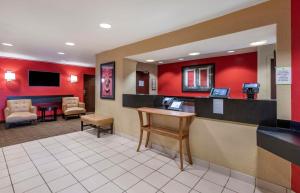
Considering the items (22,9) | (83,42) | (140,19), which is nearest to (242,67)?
(140,19)

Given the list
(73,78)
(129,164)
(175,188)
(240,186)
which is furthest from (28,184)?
(73,78)

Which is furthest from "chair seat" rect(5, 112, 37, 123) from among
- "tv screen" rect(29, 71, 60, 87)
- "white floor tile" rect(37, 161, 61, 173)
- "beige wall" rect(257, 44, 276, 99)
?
"beige wall" rect(257, 44, 276, 99)

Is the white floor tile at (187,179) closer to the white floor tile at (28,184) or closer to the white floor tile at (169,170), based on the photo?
the white floor tile at (169,170)

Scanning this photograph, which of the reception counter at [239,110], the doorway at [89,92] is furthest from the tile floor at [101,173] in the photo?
the doorway at [89,92]

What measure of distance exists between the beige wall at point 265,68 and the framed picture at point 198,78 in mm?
1283

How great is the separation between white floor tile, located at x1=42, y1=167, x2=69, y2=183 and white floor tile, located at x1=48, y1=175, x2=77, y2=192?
9 cm

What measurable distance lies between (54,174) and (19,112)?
14.6ft

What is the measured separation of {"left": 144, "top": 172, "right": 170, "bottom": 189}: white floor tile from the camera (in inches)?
84.2

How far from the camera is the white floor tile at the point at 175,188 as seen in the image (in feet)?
6.59

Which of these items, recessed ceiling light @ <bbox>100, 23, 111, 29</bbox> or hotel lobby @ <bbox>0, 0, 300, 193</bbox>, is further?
recessed ceiling light @ <bbox>100, 23, 111, 29</bbox>

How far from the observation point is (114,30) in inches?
115

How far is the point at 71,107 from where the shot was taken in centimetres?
666

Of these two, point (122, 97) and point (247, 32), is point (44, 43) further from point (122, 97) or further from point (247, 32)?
point (247, 32)

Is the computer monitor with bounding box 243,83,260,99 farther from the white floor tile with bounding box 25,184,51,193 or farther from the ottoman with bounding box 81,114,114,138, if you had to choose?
the ottoman with bounding box 81,114,114,138
